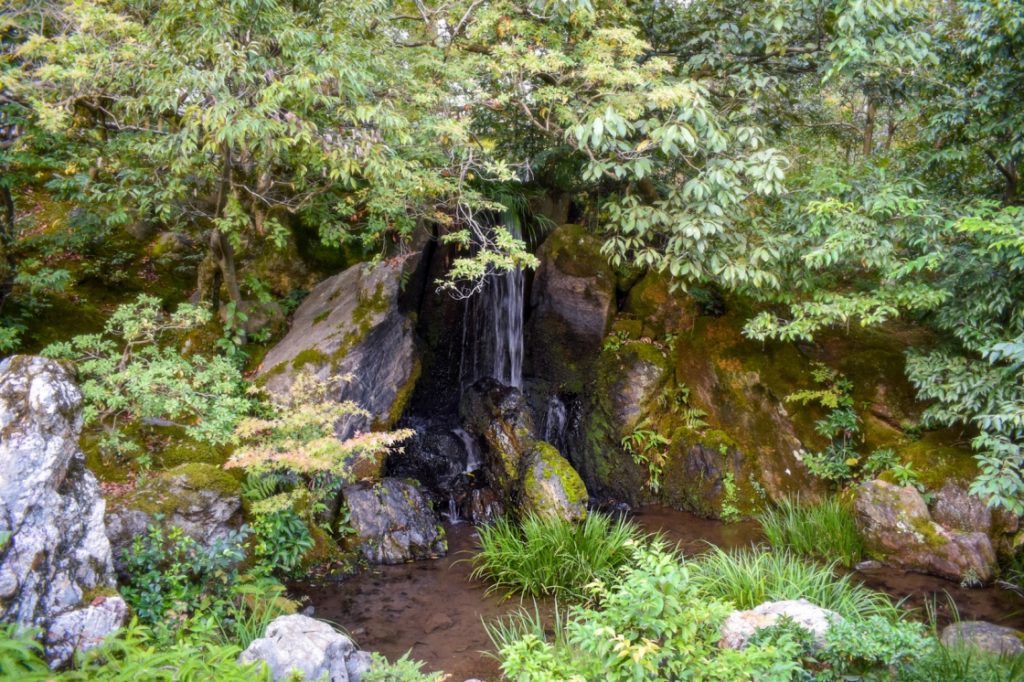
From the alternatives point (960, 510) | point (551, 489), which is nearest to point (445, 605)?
point (551, 489)

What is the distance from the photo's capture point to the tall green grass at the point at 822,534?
631 centimetres

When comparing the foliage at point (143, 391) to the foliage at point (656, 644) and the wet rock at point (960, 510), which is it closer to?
the foliage at point (656, 644)

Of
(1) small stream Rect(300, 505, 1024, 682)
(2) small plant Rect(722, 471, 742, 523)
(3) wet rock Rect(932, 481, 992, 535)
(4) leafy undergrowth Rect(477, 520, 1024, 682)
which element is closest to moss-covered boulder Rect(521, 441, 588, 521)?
(1) small stream Rect(300, 505, 1024, 682)

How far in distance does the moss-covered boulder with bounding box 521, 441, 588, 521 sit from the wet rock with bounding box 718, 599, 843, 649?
2.96 m

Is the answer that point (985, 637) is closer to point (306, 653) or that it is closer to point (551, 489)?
point (551, 489)

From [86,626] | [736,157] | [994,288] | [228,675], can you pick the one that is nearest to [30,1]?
[86,626]

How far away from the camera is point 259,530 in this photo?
19.4 feet

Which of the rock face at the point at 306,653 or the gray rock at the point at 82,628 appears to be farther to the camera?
the rock face at the point at 306,653

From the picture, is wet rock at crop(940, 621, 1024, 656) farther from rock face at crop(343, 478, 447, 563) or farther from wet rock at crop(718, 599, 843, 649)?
rock face at crop(343, 478, 447, 563)

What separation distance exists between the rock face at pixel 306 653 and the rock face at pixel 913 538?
5.27 m

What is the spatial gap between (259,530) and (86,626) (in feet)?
7.28

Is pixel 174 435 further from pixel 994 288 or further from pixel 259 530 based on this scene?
pixel 994 288

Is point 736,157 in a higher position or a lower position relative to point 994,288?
higher

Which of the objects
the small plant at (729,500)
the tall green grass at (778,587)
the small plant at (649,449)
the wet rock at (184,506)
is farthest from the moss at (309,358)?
the small plant at (729,500)
